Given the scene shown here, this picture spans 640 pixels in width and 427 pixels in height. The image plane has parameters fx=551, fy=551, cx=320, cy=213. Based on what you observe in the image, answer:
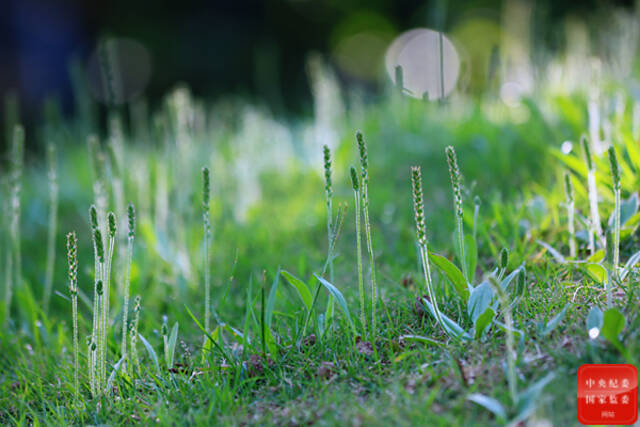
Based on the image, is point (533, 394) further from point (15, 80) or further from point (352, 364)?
point (15, 80)

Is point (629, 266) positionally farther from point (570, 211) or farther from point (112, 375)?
point (112, 375)

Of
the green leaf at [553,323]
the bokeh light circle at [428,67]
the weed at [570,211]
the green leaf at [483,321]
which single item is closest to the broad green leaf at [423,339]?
the green leaf at [483,321]

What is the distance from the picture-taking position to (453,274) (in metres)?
1.58

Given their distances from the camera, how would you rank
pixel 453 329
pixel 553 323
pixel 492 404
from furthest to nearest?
1. pixel 453 329
2. pixel 553 323
3. pixel 492 404

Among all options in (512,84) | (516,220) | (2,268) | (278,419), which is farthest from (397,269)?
(512,84)

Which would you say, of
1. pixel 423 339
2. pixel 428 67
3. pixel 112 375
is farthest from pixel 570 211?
pixel 428 67

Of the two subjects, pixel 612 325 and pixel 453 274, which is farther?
pixel 453 274

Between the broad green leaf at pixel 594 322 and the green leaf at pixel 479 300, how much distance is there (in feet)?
0.81

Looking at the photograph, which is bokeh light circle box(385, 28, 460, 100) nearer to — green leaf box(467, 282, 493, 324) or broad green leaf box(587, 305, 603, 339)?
green leaf box(467, 282, 493, 324)

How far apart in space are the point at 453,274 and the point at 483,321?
0.20 meters

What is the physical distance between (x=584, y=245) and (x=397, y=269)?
0.67 meters

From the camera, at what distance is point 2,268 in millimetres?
2832

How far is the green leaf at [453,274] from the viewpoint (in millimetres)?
1553

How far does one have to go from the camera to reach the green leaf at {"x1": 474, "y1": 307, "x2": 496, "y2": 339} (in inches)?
54.3
